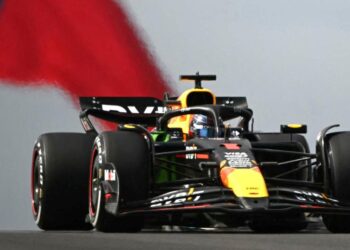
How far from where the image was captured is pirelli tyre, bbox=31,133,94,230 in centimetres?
1172

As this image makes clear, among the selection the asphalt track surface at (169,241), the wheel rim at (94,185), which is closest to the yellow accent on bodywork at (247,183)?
the asphalt track surface at (169,241)

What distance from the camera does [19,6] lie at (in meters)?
18.8

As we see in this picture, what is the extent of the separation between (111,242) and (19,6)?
1015 cm

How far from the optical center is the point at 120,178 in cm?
1062

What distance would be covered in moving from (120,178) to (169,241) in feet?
5.32

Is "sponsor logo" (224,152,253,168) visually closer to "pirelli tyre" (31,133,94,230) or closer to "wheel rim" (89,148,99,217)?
"wheel rim" (89,148,99,217)

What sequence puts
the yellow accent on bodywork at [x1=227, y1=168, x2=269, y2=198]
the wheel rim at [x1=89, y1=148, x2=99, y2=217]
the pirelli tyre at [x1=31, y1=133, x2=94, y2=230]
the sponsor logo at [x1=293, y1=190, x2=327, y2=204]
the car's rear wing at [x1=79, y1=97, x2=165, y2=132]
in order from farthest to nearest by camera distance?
the car's rear wing at [x1=79, y1=97, x2=165, y2=132] < the pirelli tyre at [x1=31, y1=133, x2=94, y2=230] < the wheel rim at [x1=89, y1=148, x2=99, y2=217] < the sponsor logo at [x1=293, y1=190, x2=327, y2=204] < the yellow accent on bodywork at [x1=227, y1=168, x2=269, y2=198]

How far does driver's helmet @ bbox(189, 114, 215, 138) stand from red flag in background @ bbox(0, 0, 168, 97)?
15.7 feet

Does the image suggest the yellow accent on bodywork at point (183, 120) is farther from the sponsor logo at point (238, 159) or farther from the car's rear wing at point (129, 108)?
the sponsor logo at point (238, 159)

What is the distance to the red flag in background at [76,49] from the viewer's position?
1783 centimetres

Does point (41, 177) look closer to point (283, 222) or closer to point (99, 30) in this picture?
point (283, 222)

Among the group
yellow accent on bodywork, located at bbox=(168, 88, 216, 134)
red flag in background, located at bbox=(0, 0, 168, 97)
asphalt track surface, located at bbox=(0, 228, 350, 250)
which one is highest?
red flag in background, located at bbox=(0, 0, 168, 97)

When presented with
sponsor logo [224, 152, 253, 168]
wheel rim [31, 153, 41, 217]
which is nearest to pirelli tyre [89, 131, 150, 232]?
sponsor logo [224, 152, 253, 168]

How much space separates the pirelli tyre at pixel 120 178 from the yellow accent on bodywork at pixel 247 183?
0.65 m
